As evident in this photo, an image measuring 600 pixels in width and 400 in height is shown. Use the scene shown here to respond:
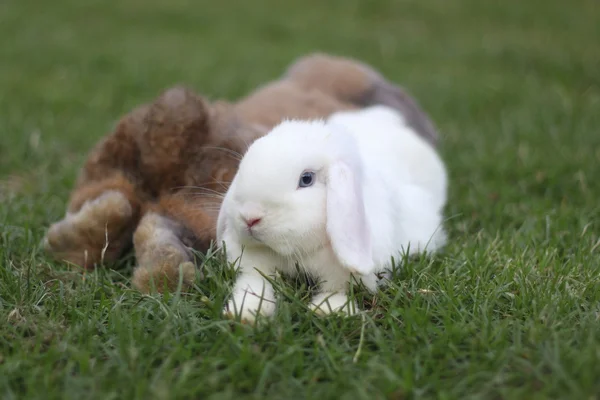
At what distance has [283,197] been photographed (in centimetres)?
209

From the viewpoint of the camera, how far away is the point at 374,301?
2262 millimetres

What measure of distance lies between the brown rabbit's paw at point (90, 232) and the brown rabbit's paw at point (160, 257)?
0.11m

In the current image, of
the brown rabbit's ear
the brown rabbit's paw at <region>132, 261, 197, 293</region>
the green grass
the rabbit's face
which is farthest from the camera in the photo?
the brown rabbit's ear

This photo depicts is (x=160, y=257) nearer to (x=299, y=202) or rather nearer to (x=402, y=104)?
(x=299, y=202)

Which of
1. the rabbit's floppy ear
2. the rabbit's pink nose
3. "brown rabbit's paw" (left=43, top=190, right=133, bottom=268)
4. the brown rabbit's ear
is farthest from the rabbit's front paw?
the brown rabbit's ear

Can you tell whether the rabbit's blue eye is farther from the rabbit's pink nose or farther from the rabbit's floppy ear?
the rabbit's pink nose

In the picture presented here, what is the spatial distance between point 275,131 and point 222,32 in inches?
228

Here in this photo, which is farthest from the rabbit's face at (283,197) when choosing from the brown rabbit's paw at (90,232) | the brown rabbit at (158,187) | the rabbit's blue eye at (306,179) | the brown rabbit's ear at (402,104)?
the brown rabbit's ear at (402,104)

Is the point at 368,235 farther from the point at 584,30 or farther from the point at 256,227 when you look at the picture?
the point at 584,30

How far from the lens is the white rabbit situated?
82.4 inches

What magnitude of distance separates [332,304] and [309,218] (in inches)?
12.0

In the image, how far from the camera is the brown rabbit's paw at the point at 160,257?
2416 millimetres

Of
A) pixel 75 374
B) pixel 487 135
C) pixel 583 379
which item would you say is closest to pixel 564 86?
pixel 487 135

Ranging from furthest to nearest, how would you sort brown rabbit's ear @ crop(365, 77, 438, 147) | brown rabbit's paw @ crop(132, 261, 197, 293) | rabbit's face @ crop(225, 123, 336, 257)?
brown rabbit's ear @ crop(365, 77, 438, 147) → brown rabbit's paw @ crop(132, 261, 197, 293) → rabbit's face @ crop(225, 123, 336, 257)
